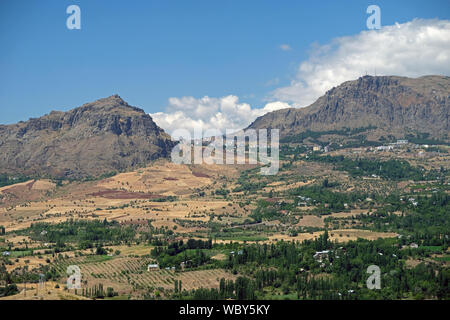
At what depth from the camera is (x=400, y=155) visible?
166625mm

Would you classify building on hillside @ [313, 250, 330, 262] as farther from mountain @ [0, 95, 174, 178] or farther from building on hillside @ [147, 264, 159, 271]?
mountain @ [0, 95, 174, 178]

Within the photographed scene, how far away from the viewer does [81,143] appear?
183000mm

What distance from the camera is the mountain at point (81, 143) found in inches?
6806

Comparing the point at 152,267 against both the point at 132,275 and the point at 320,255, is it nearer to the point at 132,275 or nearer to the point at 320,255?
the point at 132,275

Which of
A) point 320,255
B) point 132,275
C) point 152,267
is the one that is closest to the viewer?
point 132,275

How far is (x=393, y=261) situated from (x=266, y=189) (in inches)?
2953

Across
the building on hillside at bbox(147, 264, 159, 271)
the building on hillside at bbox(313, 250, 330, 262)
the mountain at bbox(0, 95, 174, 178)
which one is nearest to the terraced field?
the building on hillside at bbox(147, 264, 159, 271)

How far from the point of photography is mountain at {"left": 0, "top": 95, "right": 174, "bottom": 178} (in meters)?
173

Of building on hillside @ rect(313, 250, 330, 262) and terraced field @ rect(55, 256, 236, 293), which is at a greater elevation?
building on hillside @ rect(313, 250, 330, 262)

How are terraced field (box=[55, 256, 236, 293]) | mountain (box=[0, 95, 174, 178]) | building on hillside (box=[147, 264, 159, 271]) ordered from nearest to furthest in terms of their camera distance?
terraced field (box=[55, 256, 236, 293]), building on hillside (box=[147, 264, 159, 271]), mountain (box=[0, 95, 174, 178])

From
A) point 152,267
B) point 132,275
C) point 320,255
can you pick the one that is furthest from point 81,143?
point 320,255

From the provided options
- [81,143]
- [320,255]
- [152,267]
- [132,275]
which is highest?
[81,143]

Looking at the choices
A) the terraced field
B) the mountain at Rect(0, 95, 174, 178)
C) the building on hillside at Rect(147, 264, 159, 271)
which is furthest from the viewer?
the mountain at Rect(0, 95, 174, 178)
